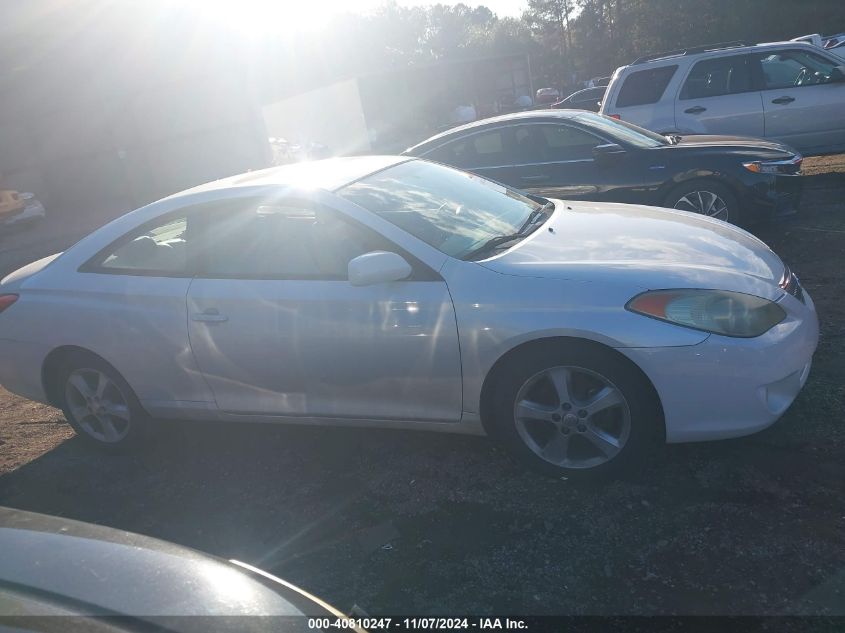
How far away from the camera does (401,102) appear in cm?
4278

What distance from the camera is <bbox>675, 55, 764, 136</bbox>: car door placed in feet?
33.3

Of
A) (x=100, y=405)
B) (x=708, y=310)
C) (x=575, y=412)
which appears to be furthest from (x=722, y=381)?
(x=100, y=405)

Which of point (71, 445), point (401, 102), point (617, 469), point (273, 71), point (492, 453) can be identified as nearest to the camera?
point (617, 469)

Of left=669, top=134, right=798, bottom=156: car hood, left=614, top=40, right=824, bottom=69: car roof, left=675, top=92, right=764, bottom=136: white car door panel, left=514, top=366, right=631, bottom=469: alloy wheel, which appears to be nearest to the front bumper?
left=514, top=366, right=631, bottom=469: alloy wheel

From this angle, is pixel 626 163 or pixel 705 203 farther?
pixel 626 163

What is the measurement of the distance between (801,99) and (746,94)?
2.21ft

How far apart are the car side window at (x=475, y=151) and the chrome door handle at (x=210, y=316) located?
15.1ft

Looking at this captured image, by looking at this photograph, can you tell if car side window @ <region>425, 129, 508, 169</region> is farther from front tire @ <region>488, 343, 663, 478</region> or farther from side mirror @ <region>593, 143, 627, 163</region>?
front tire @ <region>488, 343, 663, 478</region>


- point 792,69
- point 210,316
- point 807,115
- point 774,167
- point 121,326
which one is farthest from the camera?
point 792,69

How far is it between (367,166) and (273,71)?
37.7 metres

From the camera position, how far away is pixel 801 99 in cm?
990

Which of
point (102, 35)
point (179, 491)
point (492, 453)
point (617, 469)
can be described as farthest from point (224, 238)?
point (102, 35)

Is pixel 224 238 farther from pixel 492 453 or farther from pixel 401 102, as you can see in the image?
pixel 401 102

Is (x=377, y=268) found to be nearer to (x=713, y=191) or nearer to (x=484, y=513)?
(x=484, y=513)
